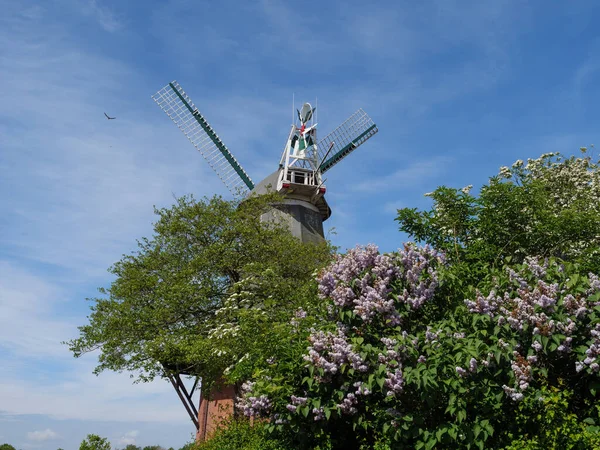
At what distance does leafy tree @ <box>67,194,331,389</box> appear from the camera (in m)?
25.9

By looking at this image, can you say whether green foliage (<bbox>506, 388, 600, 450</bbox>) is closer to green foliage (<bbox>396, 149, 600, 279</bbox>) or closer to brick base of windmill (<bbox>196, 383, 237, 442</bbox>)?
green foliage (<bbox>396, 149, 600, 279</bbox>)

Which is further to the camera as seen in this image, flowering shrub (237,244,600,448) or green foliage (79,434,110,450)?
green foliage (79,434,110,450)

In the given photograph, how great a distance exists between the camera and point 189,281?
27344 millimetres

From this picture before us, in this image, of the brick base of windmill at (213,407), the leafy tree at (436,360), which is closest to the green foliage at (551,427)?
the leafy tree at (436,360)

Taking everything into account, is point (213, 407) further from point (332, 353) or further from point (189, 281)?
point (332, 353)

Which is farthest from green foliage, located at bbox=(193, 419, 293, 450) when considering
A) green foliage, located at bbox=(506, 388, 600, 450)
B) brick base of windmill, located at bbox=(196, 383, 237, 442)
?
brick base of windmill, located at bbox=(196, 383, 237, 442)

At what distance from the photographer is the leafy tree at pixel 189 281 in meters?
25.9

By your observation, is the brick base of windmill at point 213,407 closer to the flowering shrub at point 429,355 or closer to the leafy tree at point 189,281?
the leafy tree at point 189,281

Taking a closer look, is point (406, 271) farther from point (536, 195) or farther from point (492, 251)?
point (536, 195)

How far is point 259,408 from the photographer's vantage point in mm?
11969

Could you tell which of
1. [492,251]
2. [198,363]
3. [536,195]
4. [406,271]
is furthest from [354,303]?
[198,363]

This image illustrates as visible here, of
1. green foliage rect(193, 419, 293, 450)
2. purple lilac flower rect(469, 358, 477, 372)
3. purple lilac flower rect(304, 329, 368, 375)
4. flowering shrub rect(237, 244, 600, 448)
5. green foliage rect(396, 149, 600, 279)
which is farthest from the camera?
green foliage rect(396, 149, 600, 279)

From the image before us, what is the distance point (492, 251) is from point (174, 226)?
16769 millimetres

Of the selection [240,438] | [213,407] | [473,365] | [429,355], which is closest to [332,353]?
[429,355]
